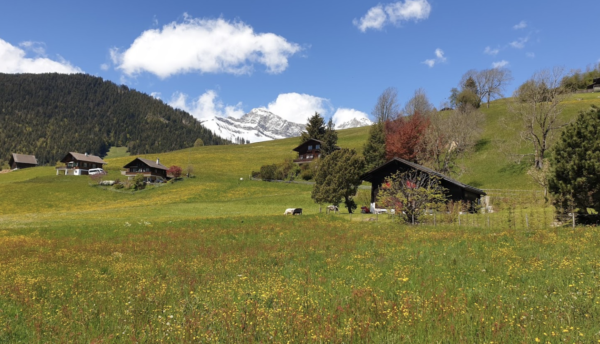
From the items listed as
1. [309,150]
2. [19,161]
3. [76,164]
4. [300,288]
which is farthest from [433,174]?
[19,161]

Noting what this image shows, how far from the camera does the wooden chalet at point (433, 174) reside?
1602 inches

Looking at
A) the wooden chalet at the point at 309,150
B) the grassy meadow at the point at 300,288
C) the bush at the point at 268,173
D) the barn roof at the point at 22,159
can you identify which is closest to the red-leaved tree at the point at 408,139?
the bush at the point at 268,173

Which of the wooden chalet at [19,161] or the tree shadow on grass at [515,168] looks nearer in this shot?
the tree shadow on grass at [515,168]

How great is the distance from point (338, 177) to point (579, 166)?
2407 cm

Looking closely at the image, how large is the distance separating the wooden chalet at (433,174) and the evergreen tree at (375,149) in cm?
2143

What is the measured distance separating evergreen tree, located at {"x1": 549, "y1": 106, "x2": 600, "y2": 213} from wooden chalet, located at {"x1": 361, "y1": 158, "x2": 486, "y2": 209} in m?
13.7

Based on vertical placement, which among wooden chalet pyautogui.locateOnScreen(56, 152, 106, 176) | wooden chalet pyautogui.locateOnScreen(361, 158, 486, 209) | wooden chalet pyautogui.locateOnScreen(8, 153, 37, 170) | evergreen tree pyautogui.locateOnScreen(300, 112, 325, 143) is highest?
evergreen tree pyautogui.locateOnScreen(300, 112, 325, 143)

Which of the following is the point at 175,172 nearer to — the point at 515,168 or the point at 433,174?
the point at 433,174

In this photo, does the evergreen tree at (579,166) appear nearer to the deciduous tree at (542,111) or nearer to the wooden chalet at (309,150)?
the deciduous tree at (542,111)

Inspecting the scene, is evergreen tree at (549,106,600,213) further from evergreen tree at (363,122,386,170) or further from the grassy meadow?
evergreen tree at (363,122,386,170)

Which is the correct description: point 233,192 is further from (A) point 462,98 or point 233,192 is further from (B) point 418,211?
(A) point 462,98

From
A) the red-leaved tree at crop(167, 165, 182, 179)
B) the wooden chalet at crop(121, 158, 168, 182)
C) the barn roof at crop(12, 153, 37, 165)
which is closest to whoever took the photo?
the red-leaved tree at crop(167, 165, 182, 179)

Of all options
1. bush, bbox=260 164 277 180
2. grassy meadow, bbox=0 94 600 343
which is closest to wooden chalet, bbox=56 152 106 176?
bush, bbox=260 164 277 180

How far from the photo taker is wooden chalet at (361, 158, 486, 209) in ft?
133
